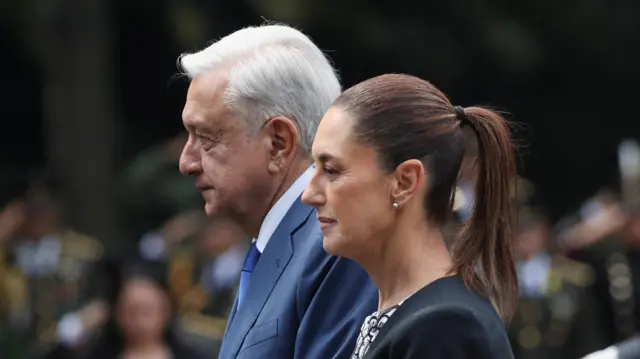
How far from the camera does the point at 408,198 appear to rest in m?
3.02

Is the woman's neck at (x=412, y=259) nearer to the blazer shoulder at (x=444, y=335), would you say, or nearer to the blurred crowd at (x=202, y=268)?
the blazer shoulder at (x=444, y=335)

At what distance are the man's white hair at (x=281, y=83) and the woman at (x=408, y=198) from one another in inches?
21.6

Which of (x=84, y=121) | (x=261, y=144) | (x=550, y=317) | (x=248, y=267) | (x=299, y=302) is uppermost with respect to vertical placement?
(x=261, y=144)

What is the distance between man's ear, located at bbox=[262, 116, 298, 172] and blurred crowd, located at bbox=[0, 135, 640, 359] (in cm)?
582

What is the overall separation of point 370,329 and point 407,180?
0.93 feet

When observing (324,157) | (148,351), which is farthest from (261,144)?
(148,351)

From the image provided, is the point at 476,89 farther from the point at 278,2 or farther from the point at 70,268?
the point at 70,268

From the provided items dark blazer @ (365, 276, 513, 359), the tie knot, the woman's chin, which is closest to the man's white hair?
the tie knot

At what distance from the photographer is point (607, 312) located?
11.8 metres

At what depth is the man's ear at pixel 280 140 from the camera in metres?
3.69

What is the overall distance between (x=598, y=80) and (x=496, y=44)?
203cm

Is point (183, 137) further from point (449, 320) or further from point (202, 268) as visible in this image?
point (449, 320)

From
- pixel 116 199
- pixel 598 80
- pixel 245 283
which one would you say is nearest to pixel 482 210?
pixel 245 283

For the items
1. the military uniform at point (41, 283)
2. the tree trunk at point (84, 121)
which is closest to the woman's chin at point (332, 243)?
the military uniform at point (41, 283)
